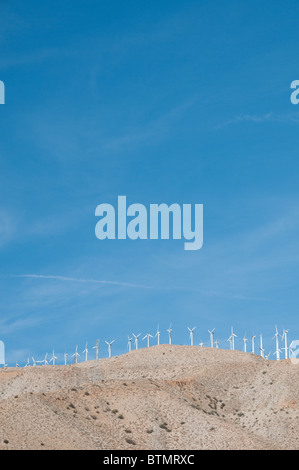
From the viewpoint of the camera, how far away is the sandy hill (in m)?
93.8

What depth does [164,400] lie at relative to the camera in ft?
361

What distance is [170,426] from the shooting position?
4028 inches

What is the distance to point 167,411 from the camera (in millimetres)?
106688

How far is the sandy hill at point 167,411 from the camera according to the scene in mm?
93750

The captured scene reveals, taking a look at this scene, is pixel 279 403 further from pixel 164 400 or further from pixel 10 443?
pixel 10 443
